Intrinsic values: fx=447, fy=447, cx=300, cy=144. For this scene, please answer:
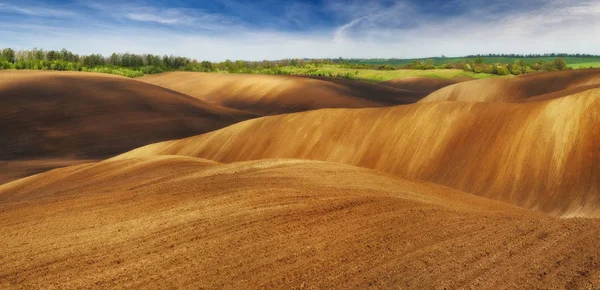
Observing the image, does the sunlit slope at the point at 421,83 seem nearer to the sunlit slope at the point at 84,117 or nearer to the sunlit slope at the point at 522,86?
the sunlit slope at the point at 522,86

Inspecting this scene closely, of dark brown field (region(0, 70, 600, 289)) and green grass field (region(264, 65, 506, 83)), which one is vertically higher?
green grass field (region(264, 65, 506, 83))

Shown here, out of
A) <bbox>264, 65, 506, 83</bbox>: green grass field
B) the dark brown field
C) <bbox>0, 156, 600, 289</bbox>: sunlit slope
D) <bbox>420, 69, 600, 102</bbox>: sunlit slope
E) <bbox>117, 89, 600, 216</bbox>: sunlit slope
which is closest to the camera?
<bbox>0, 156, 600, 289</bbox>: sunlit slope

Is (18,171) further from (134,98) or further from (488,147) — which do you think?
(488,147)

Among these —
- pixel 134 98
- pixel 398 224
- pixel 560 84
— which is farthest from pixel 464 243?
pixel 134 98

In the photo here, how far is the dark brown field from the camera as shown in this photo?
6016 mm

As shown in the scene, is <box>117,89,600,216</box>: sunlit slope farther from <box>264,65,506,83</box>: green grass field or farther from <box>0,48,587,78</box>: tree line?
<box>264,65,506,83</box>: green grass field

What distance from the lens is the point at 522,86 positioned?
158 ft

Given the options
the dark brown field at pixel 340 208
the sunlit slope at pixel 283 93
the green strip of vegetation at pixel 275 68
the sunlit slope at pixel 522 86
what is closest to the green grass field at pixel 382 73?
the green strip of vegetation at pixel 275 68

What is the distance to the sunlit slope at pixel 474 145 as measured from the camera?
13578mm

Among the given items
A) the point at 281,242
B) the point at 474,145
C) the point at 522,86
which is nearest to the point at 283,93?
the point at 522,86

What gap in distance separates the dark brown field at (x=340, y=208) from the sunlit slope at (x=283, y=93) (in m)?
40.5

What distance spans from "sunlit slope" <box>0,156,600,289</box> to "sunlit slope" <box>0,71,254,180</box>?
25.4 meters

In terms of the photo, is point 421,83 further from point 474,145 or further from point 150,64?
point 474,145

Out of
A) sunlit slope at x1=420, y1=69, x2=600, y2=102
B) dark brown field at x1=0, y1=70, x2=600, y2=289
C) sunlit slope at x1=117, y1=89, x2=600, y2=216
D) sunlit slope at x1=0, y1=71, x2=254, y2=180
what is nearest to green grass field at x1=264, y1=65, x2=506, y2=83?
sunlit slope at x1=420, y1=69, x2=600, y2=102
